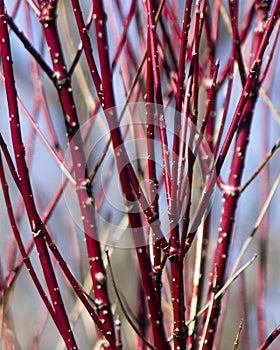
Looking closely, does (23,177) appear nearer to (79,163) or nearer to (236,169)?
(79,163)

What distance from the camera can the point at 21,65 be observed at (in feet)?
13.3

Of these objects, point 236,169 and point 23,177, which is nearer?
point 23,177

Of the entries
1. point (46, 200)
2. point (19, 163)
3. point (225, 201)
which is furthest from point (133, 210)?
point (46, 200)

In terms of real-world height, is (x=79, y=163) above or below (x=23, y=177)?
above

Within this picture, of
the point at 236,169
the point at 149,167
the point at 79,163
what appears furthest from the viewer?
the point at 236,169

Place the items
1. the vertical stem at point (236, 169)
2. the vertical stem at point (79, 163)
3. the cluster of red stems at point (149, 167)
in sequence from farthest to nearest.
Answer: the vertical stem at point (236, 169), the vertical stem at point (79, 163), the cluster of red stems at point (149, 167)

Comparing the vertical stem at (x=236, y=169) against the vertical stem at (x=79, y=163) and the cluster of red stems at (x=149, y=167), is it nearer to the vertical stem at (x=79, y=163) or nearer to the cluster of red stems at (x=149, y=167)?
the cluster of red stems at (x=149, y=167)

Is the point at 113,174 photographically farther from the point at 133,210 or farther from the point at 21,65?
the point at 21,65

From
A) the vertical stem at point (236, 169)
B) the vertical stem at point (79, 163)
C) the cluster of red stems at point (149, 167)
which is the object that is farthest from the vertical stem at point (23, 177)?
the vertical stem at point (236, 169)

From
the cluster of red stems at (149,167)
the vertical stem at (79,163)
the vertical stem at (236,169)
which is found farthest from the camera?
the vertical stem at (236,169)

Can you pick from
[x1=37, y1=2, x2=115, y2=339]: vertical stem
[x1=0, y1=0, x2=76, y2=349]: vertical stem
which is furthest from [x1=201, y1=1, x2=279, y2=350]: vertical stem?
[x1=0, y1=0, x2=76, y2=349]: vertical stem

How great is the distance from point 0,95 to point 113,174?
2.09ft

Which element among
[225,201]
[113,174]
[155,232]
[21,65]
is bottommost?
[155,232]

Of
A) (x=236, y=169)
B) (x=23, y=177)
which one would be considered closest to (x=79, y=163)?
(x=23, y=177)
